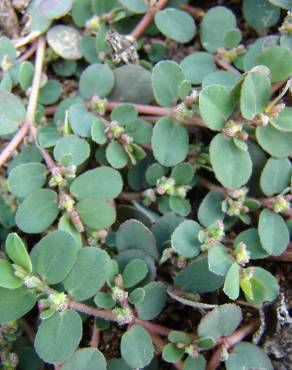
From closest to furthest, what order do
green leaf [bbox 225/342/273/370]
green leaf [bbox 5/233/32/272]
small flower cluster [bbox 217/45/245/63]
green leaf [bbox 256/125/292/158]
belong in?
green leaf [bbox 5/233/32/272]
green leaf [bbox 225/342/273/370]
green leaf [bbox 256/125/292/158]
small flower cluster [bbox 217/45/245/63]

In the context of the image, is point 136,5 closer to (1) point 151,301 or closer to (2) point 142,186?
(2) point 142,186

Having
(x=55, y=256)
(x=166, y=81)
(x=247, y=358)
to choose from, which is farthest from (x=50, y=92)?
(x=247, y=358)

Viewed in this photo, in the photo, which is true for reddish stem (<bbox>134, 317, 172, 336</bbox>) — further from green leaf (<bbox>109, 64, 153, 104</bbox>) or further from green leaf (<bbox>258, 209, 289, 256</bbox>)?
green leaf (<bbox>109, 64, 153, 104</bbox>)

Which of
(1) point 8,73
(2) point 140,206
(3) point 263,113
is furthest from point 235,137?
(1) point 8,73

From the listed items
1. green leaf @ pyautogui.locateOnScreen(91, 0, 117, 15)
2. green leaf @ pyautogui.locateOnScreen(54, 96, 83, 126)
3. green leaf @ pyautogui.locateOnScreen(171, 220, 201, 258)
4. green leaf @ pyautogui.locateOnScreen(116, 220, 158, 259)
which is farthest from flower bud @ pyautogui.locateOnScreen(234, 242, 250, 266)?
green leaf @ pyautogui.locateOnScreen(91, 0, 117, 15)

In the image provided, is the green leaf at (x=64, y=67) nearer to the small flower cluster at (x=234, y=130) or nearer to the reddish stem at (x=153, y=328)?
the small flower cluster at (x=234, y=130)

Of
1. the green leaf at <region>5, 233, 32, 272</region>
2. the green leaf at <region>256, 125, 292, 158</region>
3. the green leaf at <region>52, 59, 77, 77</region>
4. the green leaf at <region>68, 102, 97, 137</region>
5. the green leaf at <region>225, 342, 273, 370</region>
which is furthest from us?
the green leaf at <region>52, 59, 77, 77</region>
